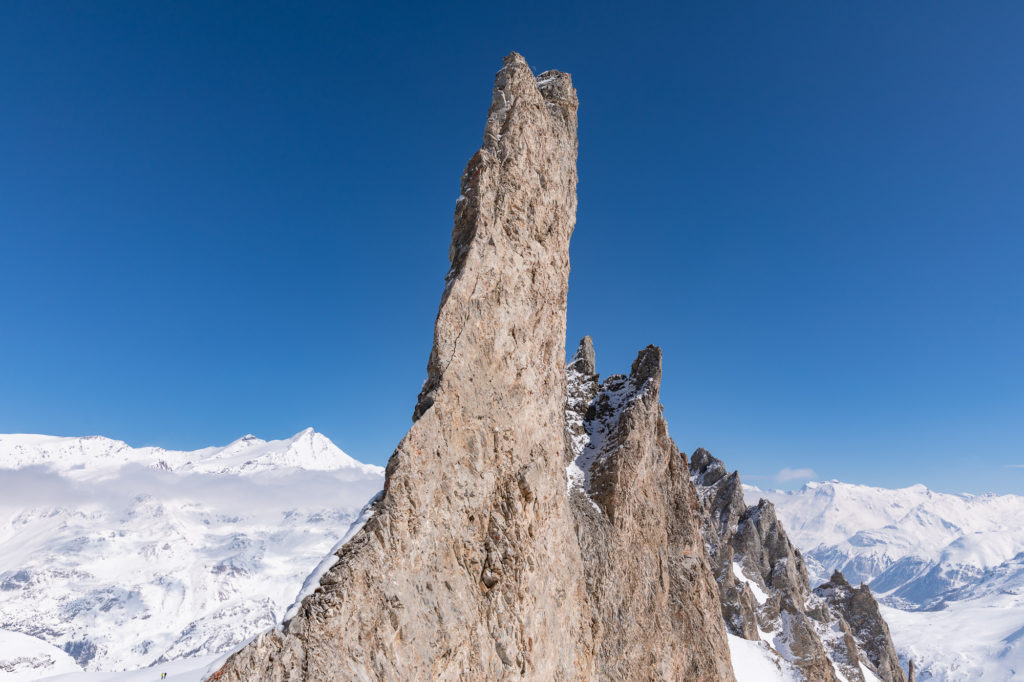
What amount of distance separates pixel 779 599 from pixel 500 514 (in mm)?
63268

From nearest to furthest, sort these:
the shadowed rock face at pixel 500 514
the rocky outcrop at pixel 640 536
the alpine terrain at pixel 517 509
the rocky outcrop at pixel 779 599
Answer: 1. the shadowed rock face at pixel 500 514
2. the alpine terrain at pixel 517 509
3. the rocky outcrop at pixel 640 536
4. the rocky outcrop at pixel 779 599

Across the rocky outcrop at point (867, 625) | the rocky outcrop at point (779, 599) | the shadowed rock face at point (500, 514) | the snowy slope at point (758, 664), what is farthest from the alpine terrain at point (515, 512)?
the rocky outcrop at point (867, 625)

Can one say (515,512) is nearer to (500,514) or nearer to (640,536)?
(500,514)

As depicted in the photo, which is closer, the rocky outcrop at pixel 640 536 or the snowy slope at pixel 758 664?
the rocky outcrop at pixel 640 536

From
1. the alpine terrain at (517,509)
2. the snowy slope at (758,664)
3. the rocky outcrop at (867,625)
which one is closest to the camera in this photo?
the alpine terrain at (517,509)

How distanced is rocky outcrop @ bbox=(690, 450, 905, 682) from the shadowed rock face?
39171 mm

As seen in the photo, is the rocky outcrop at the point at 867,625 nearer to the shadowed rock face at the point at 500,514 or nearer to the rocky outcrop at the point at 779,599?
the rocky outcrop at the point at 779,599

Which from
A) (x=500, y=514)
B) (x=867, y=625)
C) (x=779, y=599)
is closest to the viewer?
(x=500, y=514)

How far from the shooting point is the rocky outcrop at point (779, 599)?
52.5 meters

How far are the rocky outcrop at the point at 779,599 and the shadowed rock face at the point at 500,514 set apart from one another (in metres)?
39.2

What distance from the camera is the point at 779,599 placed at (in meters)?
61.0

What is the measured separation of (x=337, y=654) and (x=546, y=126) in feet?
50.1

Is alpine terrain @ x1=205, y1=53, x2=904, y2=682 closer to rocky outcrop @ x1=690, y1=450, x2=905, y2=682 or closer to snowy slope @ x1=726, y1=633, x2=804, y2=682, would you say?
snowy slope @ x1=726, y1=633, x2=804, y2=682

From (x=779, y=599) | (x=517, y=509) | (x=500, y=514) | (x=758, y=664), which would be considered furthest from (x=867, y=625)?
(x=500, y=514)
